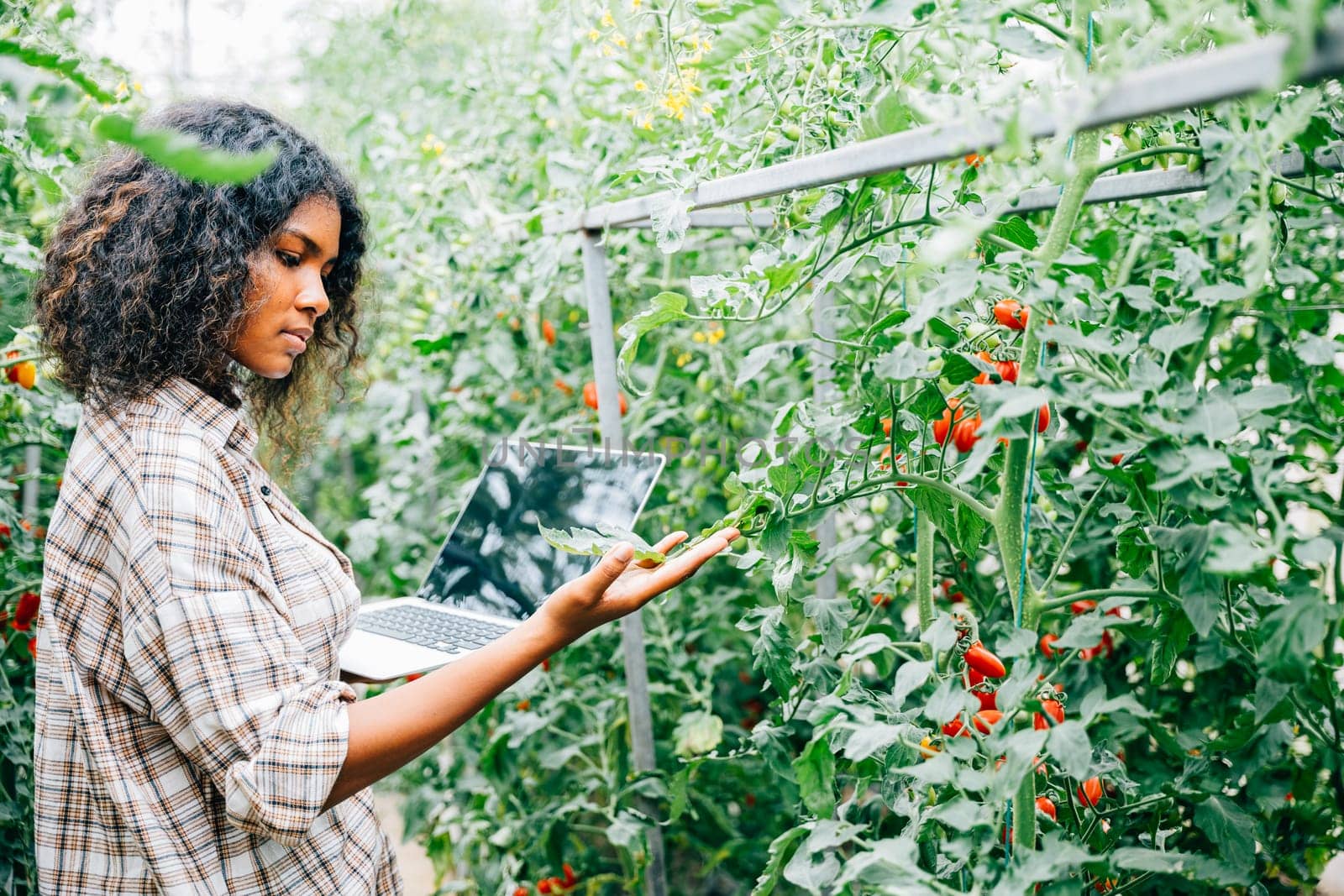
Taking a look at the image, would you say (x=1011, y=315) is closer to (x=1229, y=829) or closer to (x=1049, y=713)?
(x=1049, y=713)

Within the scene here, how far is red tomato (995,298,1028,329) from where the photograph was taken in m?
0.95

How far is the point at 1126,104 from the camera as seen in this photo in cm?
53

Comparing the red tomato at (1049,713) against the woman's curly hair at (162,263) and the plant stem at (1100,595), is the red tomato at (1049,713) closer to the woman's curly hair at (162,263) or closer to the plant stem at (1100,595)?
the plant stem at (1100,595)

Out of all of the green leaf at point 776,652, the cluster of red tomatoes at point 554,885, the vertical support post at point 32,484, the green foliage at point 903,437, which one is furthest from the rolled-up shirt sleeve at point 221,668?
the vertical support post at point 32,484

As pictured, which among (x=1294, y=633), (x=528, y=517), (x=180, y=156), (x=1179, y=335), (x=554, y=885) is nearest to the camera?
(x=180, y=156)

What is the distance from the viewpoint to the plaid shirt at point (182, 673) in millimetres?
837

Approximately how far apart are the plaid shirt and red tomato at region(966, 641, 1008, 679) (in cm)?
57

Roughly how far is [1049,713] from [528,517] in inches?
31.6

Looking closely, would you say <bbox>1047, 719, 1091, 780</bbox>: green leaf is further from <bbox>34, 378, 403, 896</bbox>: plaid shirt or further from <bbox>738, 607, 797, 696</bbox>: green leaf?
<bbox>34, 378, 403, 896</bbox>: plaid shirt

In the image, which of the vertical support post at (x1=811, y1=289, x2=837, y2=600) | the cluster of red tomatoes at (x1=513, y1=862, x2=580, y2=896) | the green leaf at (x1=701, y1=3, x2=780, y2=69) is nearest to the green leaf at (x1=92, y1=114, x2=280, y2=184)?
the green leaf at (x1=701, y1=3, x2=780, y2=69)

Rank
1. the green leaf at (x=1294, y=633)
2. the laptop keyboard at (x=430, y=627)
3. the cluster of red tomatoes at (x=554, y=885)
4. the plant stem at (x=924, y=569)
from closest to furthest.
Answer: the green leaf at (x=1294, y=633) → the plant stem at (x=924, y=569) → the laptop keyboard at (x=430, y=627) → the cluster of red tomatoes at (x=554, y=885)

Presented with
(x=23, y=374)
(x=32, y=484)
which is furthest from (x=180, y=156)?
(x=32, y=484)

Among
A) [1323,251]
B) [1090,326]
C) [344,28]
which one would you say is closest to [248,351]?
[1090,326]

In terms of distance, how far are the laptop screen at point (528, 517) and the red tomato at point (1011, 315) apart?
0.50 m
